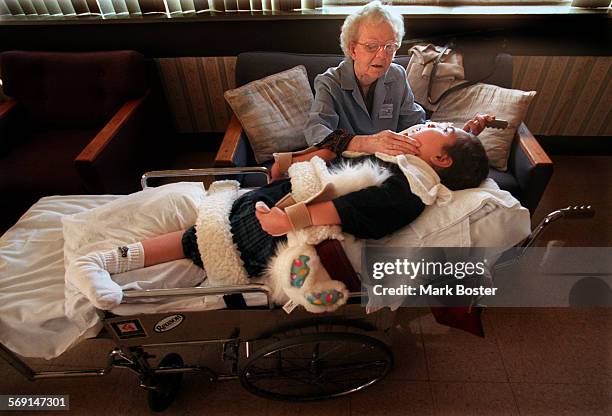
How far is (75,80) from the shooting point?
6.81 ft

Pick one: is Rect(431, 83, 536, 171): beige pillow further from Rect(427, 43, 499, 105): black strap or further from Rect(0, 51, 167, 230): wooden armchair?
Rect(0, 51, 167, 230): wooden armchair

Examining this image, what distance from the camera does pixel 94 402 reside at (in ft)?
4.71

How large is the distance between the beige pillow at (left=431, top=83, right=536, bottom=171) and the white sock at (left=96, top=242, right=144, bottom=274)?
1530 millimetres

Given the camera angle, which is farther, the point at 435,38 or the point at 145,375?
the point at 435,38

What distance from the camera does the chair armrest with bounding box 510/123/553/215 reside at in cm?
152

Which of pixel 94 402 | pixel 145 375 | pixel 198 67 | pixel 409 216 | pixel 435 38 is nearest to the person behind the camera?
pixel 409 216

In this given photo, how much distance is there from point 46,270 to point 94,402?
65 cm

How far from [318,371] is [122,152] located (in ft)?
4.77

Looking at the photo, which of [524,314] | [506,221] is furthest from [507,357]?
[506,221]

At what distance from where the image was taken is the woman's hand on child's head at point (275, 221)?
3.42ft

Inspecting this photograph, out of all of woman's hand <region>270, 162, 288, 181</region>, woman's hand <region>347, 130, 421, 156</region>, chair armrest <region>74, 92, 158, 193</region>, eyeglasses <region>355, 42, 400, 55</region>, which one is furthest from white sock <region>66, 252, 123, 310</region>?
eyeglasses <region>355, 42, 400, 55</region>

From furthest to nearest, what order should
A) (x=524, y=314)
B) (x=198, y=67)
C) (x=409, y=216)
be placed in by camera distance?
(x=198, y=67) → (x=524, y=314) → (x=409, y=216)

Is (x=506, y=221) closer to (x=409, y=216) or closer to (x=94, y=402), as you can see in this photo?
(x=409, y=216)

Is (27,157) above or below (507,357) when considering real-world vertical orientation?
above
